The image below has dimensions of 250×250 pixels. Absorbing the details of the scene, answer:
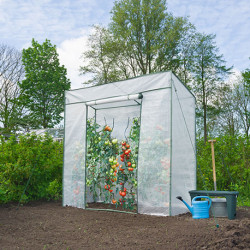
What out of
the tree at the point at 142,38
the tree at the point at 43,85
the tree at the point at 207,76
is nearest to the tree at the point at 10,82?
the tree at the point at 43,85

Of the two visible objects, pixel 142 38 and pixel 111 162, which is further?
pixel 142 38

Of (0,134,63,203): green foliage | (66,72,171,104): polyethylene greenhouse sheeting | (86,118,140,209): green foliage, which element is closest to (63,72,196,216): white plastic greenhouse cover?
(66,72,171,104): polyethylene greenhouse sheeting

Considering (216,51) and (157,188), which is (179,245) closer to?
(157,188)

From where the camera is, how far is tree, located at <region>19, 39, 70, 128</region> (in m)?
18.8

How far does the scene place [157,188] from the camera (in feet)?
12.6

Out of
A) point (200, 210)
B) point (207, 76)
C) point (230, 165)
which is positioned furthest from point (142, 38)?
point (200, 210)

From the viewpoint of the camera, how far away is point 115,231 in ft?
10.7

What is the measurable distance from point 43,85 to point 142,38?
24.1 ft

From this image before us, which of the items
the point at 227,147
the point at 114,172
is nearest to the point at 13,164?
the point at 114,172

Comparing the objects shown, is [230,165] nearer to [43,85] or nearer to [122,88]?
[122,88]

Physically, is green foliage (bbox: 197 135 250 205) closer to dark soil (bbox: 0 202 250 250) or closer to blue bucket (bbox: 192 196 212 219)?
dark soil (bbox: 0 202 250 250)

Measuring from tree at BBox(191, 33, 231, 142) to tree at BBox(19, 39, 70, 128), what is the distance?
358 inches

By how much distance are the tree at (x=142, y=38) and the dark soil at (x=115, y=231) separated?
1351 centimetres

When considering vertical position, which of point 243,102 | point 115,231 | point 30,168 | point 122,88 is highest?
point 243,102
